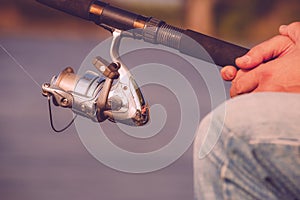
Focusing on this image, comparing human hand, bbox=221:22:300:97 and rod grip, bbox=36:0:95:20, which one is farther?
rod grip, bbox=36:0:95:20

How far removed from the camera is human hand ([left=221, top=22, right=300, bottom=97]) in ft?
6.18

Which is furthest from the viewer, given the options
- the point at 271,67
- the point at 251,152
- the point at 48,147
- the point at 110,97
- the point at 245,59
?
the point at 48,147

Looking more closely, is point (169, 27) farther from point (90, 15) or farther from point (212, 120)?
point (212, 120)

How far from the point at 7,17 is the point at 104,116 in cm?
2004

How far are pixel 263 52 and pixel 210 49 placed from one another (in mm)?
194

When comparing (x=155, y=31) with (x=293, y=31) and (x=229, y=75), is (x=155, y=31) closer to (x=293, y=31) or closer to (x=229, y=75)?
(x=229, y=75)

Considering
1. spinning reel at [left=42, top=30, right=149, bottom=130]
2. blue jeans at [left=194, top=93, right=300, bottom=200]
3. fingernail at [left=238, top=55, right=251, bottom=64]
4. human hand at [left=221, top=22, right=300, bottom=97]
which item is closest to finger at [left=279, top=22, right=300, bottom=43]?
human hand at [left=221, top=22, right=300, bottom=97]

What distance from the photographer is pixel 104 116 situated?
91.2 inches

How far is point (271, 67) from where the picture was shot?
6.39ft

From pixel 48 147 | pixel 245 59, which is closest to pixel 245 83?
pixel 245 59

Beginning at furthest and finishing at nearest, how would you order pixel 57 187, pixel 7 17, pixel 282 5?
pixel 282 5 < pixel 7 17 < pixel 57 187

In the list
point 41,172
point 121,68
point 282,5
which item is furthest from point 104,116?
point 282,5

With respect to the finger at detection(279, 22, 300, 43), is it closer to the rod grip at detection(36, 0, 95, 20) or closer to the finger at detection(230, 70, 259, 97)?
the finger at detection(230, 70, 259, 97)

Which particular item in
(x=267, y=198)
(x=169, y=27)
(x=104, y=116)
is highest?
(x=169, y=27)
